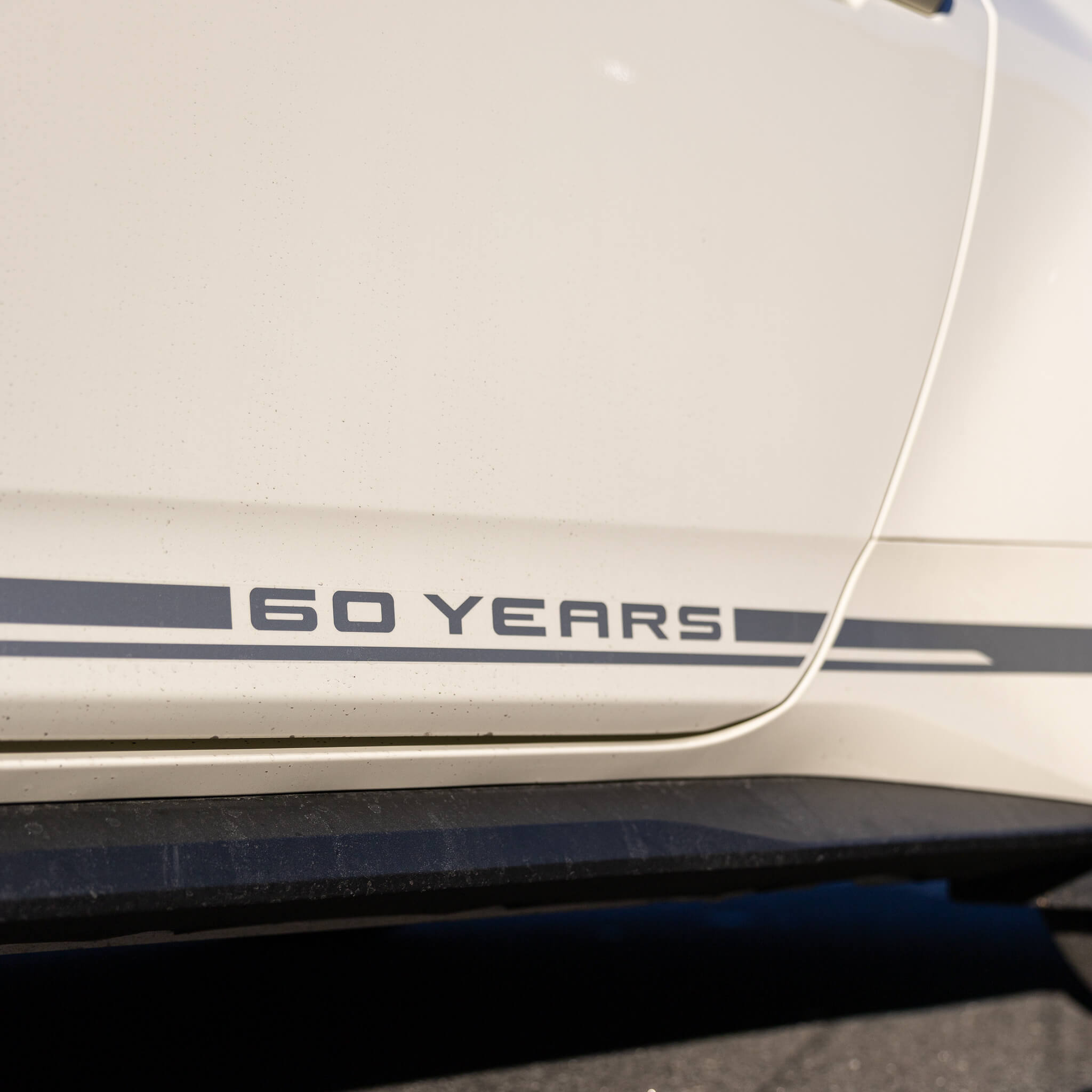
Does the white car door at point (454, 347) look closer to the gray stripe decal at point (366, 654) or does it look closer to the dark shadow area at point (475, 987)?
the gray stripe decal at point (366, 654)

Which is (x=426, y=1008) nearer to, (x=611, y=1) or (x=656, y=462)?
(x=656, y=462)

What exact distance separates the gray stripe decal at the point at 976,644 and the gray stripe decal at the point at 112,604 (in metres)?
0.80

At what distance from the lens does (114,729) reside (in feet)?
3.65

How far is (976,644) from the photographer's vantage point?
1580mm

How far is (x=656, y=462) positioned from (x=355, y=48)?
0.57 m

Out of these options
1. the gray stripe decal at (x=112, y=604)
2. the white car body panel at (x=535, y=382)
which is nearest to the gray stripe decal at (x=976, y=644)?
the white car body panel at (x=535, y=382)

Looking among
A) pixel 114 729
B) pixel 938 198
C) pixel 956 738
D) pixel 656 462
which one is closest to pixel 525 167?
pixel 656 462

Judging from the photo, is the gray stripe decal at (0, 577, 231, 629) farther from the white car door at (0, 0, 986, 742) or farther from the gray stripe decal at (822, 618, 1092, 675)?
the gray stripe decal at (822, 618, 1092, 675)

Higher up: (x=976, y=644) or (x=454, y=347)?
(x=454, y=347)

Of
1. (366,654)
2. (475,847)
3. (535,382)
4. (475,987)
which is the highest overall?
(535,382)

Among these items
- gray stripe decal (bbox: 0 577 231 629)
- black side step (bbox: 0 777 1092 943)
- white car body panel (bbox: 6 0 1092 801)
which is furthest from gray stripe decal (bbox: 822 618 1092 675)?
gray stripe decal (bbox: 0 577 231 629)

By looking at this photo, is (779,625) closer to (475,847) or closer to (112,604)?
(475,847)

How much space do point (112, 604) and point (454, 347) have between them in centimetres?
45

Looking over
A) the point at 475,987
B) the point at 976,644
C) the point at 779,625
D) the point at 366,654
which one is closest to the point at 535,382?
the point at 366,654
